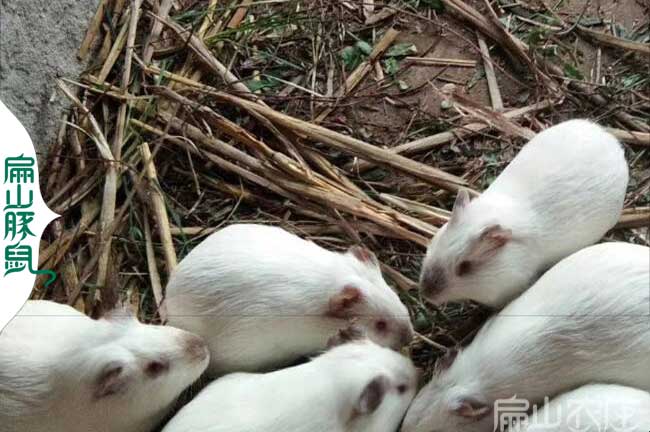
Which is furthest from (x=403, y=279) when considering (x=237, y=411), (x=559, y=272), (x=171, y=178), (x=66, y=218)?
(x=66, y=218)

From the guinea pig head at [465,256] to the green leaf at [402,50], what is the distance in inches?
41.0

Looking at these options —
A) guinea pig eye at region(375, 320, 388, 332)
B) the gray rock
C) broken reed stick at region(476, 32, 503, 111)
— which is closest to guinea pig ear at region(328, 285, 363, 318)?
guinea pig eye at region(375, 320, 388, 332)

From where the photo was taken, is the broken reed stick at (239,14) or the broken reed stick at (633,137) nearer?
the broken reed stick at (633,137)

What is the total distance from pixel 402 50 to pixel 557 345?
1647 mm

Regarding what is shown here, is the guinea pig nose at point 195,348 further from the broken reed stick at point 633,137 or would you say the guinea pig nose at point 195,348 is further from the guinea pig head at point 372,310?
the broken reed stick at point 633,137

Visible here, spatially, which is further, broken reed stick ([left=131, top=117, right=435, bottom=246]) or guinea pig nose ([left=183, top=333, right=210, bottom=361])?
broken reed stick ([left=131, top=117, right=435, bottom=246])

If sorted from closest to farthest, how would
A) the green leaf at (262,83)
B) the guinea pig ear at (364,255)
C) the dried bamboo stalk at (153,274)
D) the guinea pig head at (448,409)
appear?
the guinea pig head at (448,409), the guinea pig ear at (364,255), the dried bamboo stalk at (153,274), the green leaf at (262,83)

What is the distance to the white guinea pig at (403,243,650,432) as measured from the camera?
→ 271cm

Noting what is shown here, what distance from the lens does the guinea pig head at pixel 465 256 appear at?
302cm

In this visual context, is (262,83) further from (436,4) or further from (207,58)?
(436,4)

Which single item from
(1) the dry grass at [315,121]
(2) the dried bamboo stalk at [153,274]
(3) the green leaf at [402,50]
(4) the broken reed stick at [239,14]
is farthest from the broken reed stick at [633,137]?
(2) the dried bamboo stalk at [153,274]

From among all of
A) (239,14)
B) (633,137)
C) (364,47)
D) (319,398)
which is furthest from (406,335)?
(239,14)

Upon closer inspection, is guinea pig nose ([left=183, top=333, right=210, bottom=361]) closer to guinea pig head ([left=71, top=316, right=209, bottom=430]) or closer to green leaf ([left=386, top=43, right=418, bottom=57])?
guinea pig head ([left=71, top=316, right=209, bottom=430])

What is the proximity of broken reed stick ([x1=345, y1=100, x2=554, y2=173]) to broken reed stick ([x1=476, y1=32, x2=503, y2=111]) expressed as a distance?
8 centimetres
